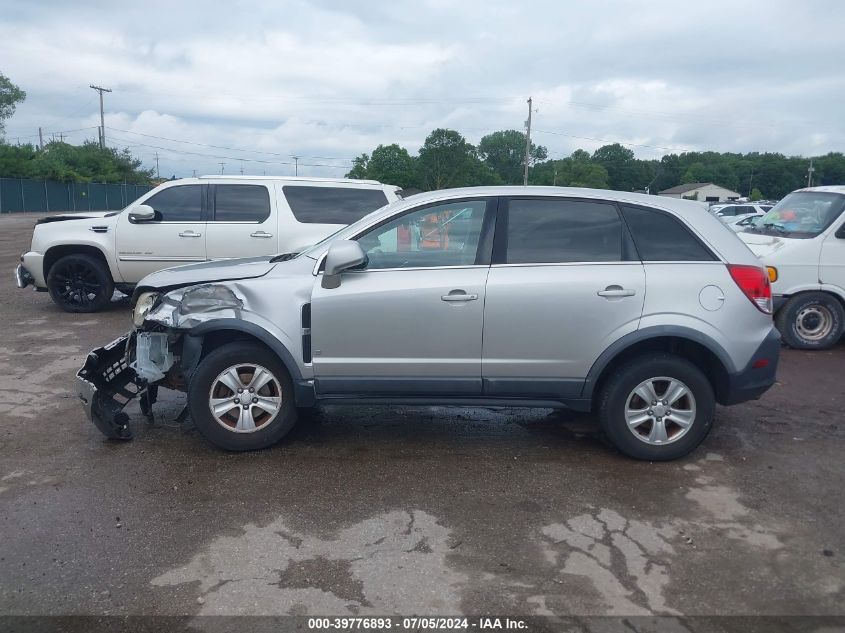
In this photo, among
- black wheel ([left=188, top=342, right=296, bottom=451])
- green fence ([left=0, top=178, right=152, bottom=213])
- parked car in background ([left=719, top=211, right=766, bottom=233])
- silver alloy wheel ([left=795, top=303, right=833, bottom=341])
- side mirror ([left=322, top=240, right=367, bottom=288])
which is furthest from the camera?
green fence ([left=0, top=178, right=152, bottom=213])

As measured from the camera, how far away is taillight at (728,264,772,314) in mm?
4867

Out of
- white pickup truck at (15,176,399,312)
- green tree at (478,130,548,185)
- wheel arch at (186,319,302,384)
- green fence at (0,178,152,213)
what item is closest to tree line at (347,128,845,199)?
green tree at (478,130,548,185)

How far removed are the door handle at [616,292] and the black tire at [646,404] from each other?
461mm

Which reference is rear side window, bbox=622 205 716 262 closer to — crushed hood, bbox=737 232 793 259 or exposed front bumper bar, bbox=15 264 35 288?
crushed hood, bbox=737 232 793 259

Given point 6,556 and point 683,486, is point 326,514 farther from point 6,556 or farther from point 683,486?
point 683,486

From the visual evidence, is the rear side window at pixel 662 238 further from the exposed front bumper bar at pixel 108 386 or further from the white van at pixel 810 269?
the white van at pixel 810 269

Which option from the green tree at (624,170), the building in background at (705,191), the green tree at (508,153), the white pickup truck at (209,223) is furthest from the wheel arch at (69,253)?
the building in background at (705,191)

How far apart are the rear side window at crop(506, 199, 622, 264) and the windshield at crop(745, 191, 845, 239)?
4.69 metres

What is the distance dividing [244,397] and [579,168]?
34692 mm

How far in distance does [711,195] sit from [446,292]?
220ft

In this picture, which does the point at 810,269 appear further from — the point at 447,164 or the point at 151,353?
the point at 447,164

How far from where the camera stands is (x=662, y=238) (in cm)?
499

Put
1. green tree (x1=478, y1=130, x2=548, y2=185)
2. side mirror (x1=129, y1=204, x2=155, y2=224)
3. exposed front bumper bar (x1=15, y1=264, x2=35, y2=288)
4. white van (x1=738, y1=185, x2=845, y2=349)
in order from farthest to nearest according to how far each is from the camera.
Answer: green tree (x1=478, y1=130, x2=548, y2=185) → exposed front bumper bar (x1=15, y1=264, x2=35, y2=288) → side mirror (x1=129, y1=204, x2=155, y2=224) → white van (x1=738, y1=185, x2=845, y2=349)

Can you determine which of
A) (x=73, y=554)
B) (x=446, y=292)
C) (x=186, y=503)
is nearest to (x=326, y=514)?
(x=186, y=503)
